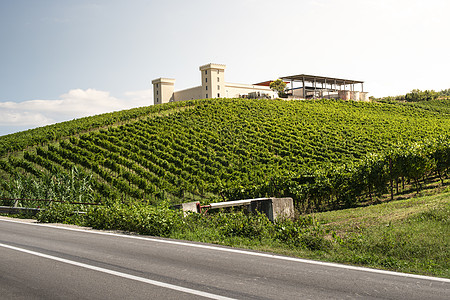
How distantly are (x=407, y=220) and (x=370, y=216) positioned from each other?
1867mm

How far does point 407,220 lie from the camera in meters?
9.18

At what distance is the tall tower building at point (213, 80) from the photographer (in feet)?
254

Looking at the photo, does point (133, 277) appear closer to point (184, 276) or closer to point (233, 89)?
point (184, 276)

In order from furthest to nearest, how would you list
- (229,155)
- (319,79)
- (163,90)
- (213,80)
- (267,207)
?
1. (163,90)
2. (213,80)
3. (319,79)
4. (229,155)
5. (267,207)

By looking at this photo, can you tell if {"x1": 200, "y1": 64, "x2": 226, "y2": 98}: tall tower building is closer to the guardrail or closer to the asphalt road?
the guardrail

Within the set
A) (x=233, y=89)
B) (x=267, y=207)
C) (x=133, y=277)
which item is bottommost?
(x=133, y=277)

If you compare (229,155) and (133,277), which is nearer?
(133,277)

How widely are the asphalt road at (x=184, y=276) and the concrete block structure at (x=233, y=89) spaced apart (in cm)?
6179

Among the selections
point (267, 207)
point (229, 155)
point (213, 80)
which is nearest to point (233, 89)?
point (213, 80)

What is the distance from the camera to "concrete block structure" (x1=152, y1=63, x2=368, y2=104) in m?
71.8

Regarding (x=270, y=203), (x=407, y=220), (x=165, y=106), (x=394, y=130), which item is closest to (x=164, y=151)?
(x=165, y=106)

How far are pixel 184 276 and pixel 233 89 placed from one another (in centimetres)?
7665

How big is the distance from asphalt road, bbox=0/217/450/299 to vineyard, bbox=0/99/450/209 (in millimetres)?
10001

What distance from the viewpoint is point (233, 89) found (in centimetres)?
8106
